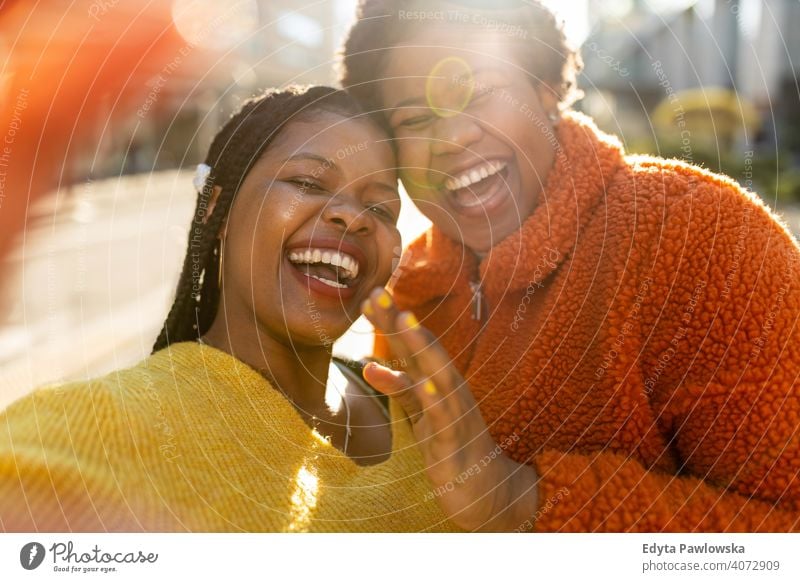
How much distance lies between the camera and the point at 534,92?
2.84ft

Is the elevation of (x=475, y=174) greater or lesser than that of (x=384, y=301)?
greater

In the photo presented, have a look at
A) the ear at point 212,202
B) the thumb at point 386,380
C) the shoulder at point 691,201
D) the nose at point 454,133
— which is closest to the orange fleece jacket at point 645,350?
the shoulder at point 691,201

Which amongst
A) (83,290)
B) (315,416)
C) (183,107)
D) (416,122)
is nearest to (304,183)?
(416,122)

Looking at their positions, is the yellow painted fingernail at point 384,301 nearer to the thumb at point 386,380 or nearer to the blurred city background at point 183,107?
the thumb at point 386,380

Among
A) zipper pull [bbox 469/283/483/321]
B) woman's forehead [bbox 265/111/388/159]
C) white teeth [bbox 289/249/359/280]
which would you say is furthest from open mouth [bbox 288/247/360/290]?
zipper pull [bbox 469/283/483/321]

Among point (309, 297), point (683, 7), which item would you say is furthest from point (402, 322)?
point (683, 7)

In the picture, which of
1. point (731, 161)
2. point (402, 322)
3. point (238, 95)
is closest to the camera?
point (402, 322)

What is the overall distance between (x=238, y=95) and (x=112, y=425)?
0.50m

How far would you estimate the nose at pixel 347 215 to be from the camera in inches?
29.0

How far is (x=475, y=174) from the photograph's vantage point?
843 mm

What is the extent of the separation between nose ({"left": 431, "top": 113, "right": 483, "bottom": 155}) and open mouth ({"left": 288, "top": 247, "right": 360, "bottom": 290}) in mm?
172

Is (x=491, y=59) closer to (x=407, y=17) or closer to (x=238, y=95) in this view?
(x=407, y=17)

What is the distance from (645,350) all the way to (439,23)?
1.38ft

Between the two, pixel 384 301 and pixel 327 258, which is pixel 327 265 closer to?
pixel 327 258
